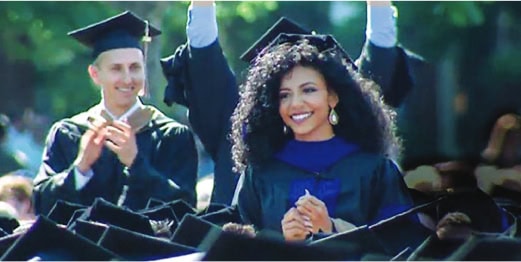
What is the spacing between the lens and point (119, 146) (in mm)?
4527

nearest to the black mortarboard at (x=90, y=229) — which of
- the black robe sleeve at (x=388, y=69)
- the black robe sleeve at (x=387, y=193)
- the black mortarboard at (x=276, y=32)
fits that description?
the black robe sleeve at (x=387, y=193)

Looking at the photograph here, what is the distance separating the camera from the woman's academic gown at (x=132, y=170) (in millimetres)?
4566

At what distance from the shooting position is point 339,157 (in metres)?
3.96

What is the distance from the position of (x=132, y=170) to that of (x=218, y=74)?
0.47m

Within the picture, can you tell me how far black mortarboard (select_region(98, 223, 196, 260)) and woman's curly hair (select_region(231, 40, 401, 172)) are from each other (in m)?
0.56

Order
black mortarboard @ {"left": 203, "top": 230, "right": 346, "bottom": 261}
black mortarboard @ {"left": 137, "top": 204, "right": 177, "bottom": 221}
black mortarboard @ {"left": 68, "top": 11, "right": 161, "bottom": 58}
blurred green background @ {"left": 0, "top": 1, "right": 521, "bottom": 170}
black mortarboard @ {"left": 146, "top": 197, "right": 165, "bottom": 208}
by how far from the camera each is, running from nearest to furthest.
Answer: black mortarboard @ {"left": 203, "top": 230, "right": 346, "bottom": 261}, black mortarboard @ {"left": 137, "top": 204, "right": 177, "bottom": 221}, black mortarboard @ {"left": 146, "top": 197, "right": 165, "bottom": 208}, black mortarboard @ {"left": 68, "top": 11, "right": 161, "bottom": 58}, blurred green background @ {"left": 0, "top": 1, "right": 521, "bottom": 170}

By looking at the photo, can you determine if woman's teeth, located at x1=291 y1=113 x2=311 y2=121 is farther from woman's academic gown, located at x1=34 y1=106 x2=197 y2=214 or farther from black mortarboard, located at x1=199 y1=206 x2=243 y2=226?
woman's academic gown, located at x1=34 y1=106 x2=197 y2=214

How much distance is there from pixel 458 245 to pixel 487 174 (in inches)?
44.0

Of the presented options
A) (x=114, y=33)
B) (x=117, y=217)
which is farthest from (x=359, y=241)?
(x=114, y=33)

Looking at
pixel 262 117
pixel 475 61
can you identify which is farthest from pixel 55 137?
pixel 475 61

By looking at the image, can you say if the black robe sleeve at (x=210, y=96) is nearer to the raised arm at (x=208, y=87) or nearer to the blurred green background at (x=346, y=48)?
the raised arm at (x=208, y=87)

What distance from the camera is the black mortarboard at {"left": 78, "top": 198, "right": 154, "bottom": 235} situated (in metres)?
3.93

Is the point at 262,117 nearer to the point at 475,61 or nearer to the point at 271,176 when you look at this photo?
the point at 271,176

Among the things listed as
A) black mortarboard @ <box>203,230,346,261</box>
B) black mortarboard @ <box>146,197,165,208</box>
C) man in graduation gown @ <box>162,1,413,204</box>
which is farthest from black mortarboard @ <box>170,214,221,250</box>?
man in graduation gown @ <box>162,1,413,204</box>
